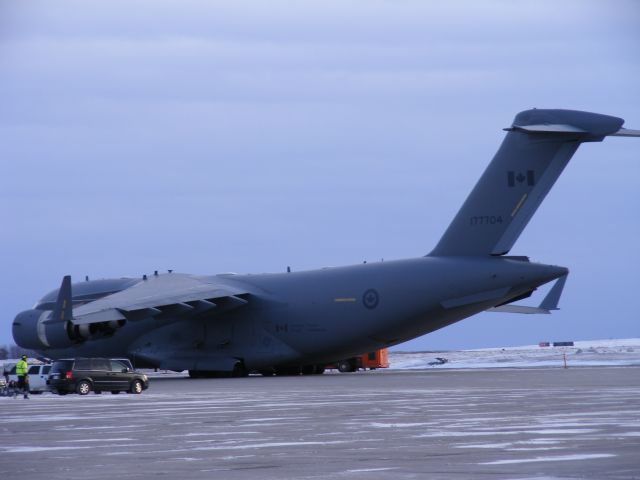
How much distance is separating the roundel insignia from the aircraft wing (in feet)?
18.7

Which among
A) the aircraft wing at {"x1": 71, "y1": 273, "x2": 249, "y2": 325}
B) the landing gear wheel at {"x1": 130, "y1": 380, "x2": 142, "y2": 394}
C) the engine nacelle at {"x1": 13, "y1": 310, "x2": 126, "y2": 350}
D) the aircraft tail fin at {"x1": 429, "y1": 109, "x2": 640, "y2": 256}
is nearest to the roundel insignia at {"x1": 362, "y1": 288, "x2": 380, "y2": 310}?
the aircraft tail fin at {"x1": 429, "y1": 109, "x2": 640, "y2": 256}

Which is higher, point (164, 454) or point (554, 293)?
point (554, 293)

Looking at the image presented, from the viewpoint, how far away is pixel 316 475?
1248 cm

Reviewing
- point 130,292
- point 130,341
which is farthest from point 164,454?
point 130,341

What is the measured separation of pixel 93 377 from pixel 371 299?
13061mm

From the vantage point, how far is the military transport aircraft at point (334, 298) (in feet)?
142

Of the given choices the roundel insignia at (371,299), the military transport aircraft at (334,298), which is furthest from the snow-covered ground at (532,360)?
the roundel insignia at (371,299)

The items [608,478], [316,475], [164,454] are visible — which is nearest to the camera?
[608,478]

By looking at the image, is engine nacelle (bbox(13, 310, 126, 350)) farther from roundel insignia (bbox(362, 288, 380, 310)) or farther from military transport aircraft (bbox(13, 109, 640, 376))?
roundel insignia (bbox(362, 288, 380, 310))

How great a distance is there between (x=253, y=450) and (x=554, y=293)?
4034 cm

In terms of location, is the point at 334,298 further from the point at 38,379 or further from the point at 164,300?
the point at 38,379

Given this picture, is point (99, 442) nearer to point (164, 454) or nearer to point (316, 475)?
point (164, 454)

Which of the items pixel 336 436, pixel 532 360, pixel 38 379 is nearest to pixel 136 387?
pixel 38 379

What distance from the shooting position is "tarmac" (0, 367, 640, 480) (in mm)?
13008
